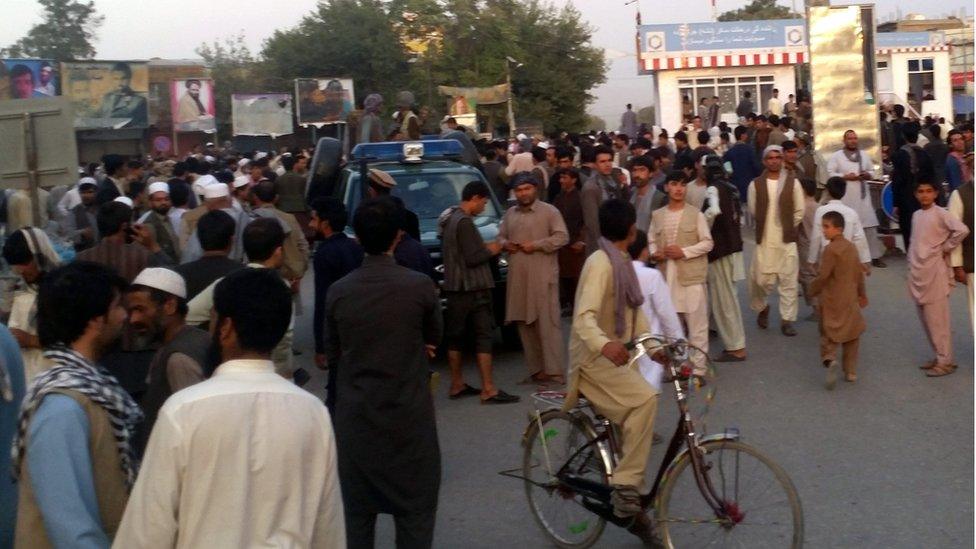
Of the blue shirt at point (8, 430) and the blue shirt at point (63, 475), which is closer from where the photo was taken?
the blue shirt at point (63, 475)

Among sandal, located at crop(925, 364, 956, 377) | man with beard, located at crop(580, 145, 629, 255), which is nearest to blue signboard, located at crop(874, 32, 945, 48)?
man with beard, located at crop(580, 145, 629, 255)

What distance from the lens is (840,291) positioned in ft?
32.3

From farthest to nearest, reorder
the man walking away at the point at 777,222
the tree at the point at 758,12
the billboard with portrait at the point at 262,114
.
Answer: the tree at the point at 758,12, the billboard with portrait at the point at 262,114, the man walking away at the point at 777,222

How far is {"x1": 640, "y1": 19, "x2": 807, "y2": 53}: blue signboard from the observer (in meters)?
38.6

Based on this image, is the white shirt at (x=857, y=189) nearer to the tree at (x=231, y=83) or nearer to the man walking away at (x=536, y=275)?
the man walking away at (x=536, y=275)

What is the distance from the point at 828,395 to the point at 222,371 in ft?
24.0

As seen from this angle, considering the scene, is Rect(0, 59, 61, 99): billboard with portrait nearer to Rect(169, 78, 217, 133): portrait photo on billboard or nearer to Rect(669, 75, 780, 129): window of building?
Rect(169, 78, 217, 133): portrait photo on billboard

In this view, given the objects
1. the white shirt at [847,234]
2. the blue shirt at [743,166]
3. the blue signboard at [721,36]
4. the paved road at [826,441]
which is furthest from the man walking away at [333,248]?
the blue signboard at [721,36]

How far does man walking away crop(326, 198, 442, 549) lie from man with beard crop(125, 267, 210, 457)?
724 millimetres

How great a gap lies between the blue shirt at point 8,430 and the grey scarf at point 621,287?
301 cm

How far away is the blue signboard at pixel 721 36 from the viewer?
127 ft

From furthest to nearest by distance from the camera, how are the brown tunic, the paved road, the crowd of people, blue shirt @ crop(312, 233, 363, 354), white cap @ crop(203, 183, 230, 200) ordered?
white cap @ crop(203, 183, 230, 200), the brown tunic, blue shirt @ crop(312, 233, 363, 354), the paved road, the crowd of people

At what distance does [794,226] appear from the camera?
38.3ft

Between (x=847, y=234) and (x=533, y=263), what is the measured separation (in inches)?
110
